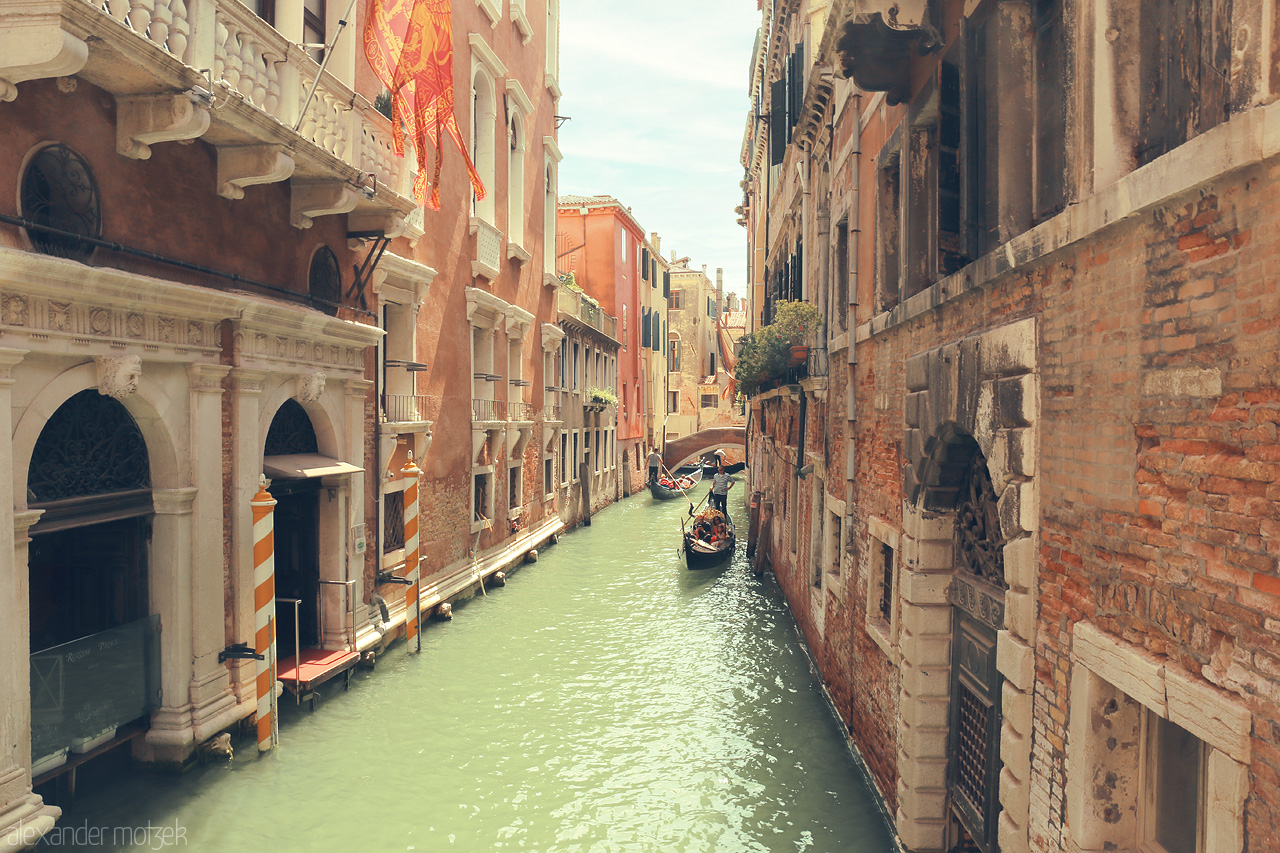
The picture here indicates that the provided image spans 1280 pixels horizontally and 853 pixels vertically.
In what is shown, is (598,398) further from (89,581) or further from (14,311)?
(14,311)

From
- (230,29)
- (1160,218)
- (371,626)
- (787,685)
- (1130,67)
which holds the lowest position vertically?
(787,685)

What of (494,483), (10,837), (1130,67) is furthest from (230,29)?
(494,483)

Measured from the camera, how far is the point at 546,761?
6.75 metres

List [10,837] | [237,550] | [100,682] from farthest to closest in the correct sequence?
1. [237,550]
2. [100,682]
3. [10,837]

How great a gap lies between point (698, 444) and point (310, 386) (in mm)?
28668

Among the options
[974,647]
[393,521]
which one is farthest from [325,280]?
[974,647]

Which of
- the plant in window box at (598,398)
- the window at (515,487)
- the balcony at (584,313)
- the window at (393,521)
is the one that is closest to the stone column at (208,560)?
the window at (393,521)

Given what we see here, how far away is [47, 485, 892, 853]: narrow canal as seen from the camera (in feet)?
18.1

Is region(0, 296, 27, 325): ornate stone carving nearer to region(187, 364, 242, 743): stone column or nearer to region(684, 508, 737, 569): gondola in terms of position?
region(187, 364, 242, 743): stone column

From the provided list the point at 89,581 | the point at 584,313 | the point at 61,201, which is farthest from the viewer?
the point at 584,313

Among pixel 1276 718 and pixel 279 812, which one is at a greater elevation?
pixel 1276 718

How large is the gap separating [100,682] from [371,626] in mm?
3656

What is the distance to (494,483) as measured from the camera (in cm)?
1370

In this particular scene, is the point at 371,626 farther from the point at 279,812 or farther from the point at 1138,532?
the point at 1138,532
